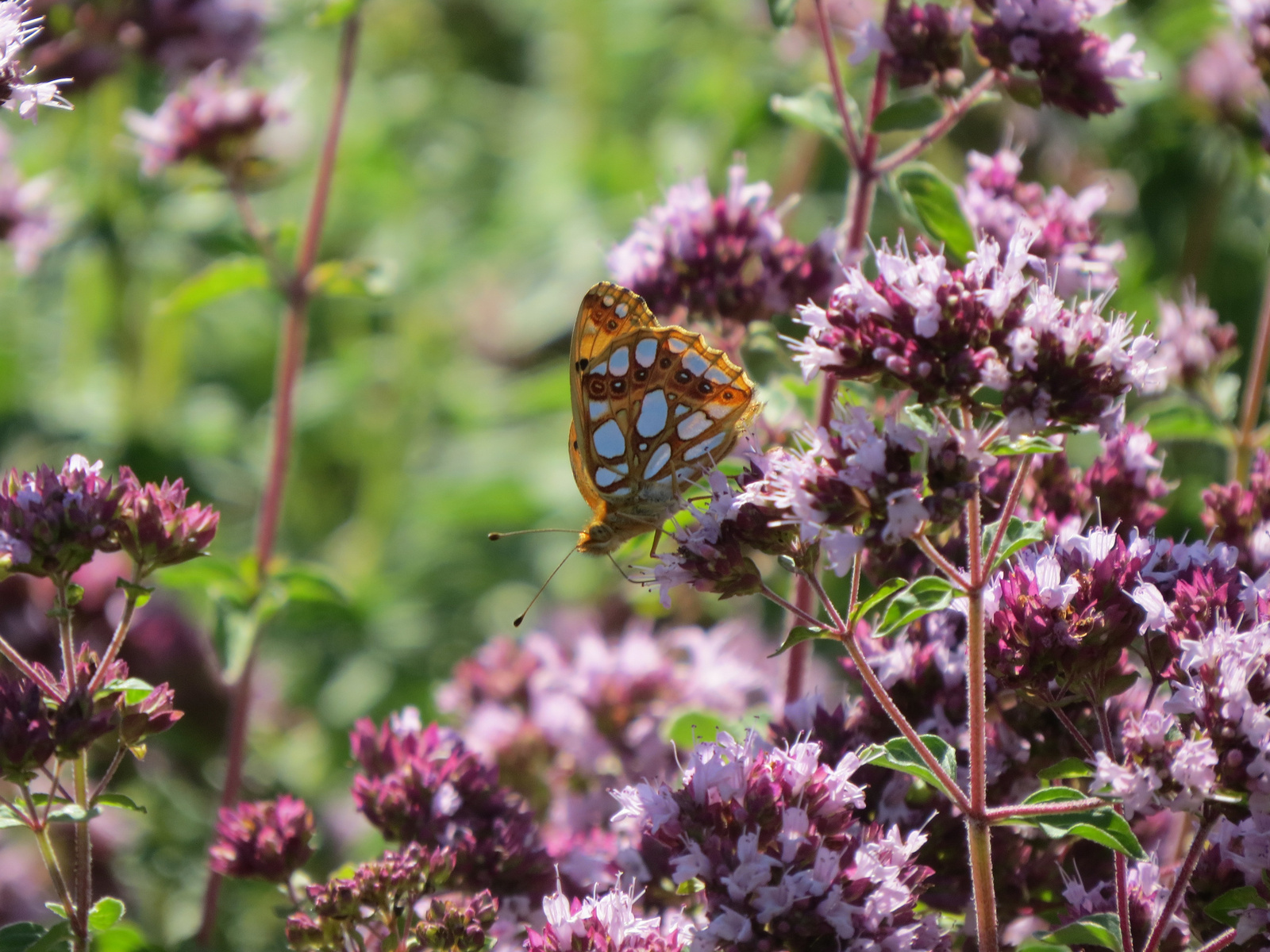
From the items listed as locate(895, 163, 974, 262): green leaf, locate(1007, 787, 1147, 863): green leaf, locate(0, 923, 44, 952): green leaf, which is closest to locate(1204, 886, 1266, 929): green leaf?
locate(1007, 787, 1147, 863): green leaf

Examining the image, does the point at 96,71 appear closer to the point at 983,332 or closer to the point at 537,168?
the point at 537,168

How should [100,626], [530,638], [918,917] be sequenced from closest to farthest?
[918,917], [530,638], [100,626]

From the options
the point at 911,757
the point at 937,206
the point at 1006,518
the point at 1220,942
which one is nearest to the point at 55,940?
the point at 911,757

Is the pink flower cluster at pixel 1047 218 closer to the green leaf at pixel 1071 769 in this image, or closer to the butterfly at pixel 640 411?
the butterfly at pixel 640 411

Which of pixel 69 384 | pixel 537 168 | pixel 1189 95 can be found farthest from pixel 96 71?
pixel 1189 95

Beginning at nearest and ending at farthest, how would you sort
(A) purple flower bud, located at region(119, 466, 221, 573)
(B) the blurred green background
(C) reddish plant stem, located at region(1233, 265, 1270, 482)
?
1. (A) purple flower bud, located at region(119, 466, 221, 573)
2. (C) reddish plant stem, located at region(1233, 265, 1270, 482)
3. (B) the blurred green background

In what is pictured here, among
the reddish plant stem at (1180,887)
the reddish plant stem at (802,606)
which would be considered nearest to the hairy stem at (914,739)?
the reddish plant stem at (1180,887)

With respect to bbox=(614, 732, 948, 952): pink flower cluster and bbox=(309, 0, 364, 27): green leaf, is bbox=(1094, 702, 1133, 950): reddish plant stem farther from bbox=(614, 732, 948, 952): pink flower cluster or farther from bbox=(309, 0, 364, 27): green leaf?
bbox=(309, 0, 364, 27): green leaf

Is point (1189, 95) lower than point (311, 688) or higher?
higher
